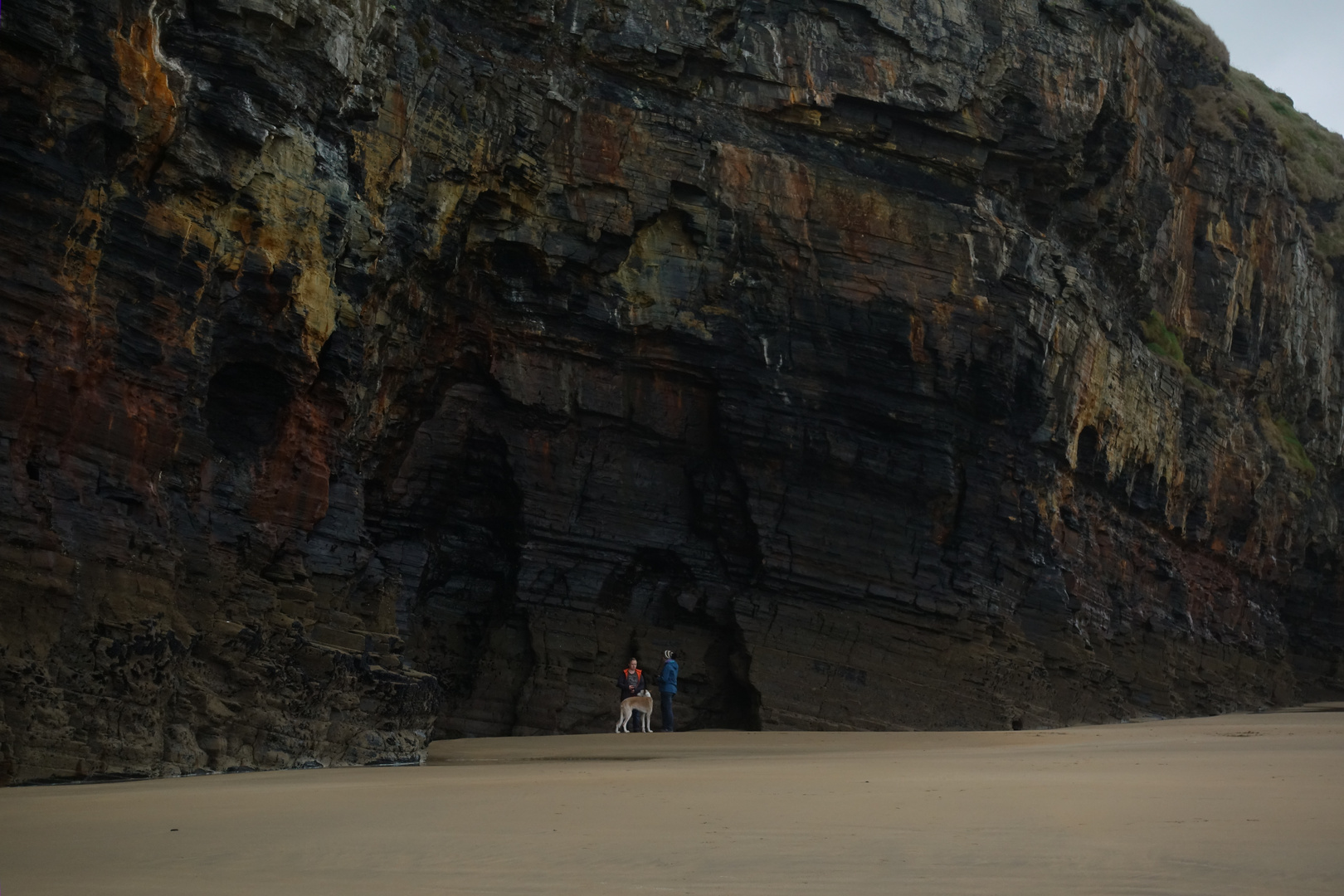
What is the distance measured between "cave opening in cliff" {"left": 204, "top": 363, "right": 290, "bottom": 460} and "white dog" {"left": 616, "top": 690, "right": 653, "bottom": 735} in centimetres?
720

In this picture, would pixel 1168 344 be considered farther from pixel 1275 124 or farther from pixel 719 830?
pixel 719 830

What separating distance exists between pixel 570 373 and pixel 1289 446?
85.9 ft

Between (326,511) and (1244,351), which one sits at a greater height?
(1244,351)

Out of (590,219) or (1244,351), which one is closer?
(590,219)

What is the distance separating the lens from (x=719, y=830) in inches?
287

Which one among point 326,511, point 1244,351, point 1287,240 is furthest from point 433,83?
point 1287,240

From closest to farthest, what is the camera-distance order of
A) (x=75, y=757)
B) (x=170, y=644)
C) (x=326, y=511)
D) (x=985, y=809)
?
(x=985, y=809)
(x=75, y=757)
(x=170, y=644)
(x=326, y=511)

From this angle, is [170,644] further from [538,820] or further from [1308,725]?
[1308,725]

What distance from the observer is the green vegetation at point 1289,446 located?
38812 millimetres

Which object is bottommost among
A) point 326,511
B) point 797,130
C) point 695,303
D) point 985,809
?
point 985,809

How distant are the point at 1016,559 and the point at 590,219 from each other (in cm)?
1015

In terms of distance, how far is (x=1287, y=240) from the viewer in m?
38.8

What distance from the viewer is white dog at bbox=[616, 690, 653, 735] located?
2053cm

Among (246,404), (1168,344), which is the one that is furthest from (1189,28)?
(246,404)
